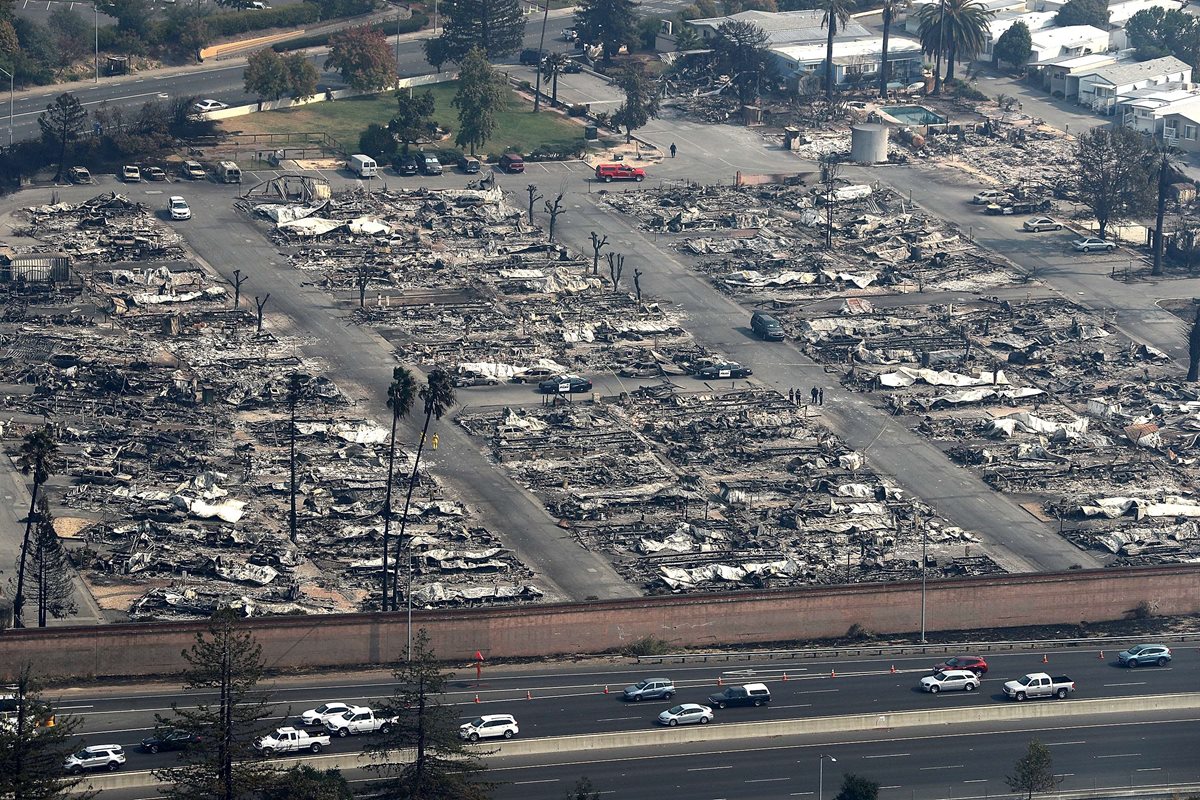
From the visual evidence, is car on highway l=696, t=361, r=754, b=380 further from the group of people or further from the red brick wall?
the red brick wall

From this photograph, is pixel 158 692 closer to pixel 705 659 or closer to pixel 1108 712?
pixel 705 659

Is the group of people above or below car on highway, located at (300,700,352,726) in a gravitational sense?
below

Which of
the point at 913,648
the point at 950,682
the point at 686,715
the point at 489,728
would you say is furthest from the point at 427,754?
the point at 913,648

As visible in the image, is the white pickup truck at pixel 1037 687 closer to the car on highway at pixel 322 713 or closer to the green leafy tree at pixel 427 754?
the green leafy tree at pixel 427 754

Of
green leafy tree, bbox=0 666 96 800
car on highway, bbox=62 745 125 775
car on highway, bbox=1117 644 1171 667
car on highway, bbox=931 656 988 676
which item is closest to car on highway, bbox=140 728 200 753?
car on highway, bbox=62 745 125 775

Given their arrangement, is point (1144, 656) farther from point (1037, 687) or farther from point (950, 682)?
point (950, 682)

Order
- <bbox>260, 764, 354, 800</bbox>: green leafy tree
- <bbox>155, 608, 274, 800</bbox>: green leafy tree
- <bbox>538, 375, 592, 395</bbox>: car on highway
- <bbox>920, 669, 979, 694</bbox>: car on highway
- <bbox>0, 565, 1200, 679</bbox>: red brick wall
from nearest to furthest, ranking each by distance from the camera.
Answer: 1. <bbox>155, 608, 274, 800</bbox>: green leafy tree
2. <bbox>260, 764, 354, 800</bbox>: green leafy tree
3. <bbox>0, 565, 1200, 679</bbox>: red brick wall
4. <bbox>920, 669, 979, 694</bbox>: car on highway
5. <bbox>538, 375, 592, 395</bbox>: car on highway

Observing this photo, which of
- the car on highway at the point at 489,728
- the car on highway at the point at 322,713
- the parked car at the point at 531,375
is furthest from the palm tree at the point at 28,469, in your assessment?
the parked car at the point at 531,375
